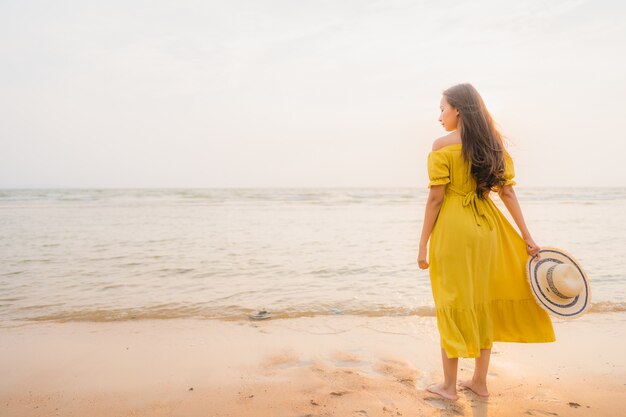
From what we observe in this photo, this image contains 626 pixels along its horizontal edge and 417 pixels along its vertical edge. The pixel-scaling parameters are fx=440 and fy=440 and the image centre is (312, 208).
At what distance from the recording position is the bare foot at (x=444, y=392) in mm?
2924

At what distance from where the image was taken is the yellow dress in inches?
110

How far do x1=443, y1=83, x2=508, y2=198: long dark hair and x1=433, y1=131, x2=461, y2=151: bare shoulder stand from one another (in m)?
0.04

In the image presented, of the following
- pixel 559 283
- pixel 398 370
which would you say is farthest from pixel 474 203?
pixel 398 370

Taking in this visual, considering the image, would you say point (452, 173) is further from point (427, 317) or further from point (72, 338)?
point (72, 338)

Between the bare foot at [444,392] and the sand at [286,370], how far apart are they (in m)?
0.06

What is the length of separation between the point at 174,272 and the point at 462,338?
5461 mm

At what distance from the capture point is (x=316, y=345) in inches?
158

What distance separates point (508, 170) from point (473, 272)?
716mm

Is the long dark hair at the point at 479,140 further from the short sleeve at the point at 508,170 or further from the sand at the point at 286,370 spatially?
the sand at the point at 286,370

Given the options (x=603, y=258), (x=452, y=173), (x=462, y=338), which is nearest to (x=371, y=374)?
(x=462, y=338)

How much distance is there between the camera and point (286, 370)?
11.3ft

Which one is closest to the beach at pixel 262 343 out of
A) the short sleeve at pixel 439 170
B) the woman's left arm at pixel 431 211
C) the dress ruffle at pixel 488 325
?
the dress ruffle at pixel 488 325

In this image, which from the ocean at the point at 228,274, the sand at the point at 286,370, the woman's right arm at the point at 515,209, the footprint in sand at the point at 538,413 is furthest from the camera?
the ocean at the point at 228,274

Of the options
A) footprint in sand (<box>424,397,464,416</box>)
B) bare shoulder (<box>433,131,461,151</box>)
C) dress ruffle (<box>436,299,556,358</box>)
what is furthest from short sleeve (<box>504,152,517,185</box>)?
footprint in sand (<box>424,397,464,416</box>)
